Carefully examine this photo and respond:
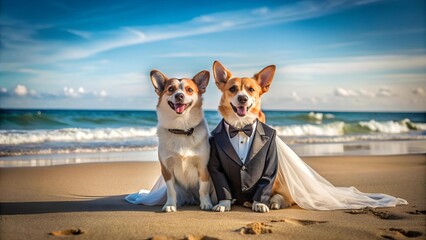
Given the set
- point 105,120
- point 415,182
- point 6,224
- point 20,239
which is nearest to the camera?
point 20,239

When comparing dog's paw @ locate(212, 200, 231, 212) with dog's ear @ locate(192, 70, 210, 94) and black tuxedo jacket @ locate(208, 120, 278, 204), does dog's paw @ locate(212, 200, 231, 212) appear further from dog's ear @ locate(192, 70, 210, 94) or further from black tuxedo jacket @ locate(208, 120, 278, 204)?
dog's ear @ locate(192, 70, 210, 94)

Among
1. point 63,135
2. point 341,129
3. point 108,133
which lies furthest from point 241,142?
point 341,129

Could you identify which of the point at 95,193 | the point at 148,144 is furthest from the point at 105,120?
the point at 95,193

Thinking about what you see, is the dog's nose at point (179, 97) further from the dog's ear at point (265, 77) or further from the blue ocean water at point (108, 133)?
the blue ocean water at point (108, 133)

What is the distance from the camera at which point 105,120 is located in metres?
20.5

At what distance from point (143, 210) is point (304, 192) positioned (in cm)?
165

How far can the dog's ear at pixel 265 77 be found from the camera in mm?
4207

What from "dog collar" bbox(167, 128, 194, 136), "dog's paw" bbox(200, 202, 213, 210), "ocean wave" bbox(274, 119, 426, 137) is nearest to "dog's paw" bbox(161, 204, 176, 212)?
"dog's paw" bbox(200, 202, 213, 210)

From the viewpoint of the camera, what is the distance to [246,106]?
13.1 ft

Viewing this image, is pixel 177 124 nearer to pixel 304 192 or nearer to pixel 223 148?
pixel 223 148

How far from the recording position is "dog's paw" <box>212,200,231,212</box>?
3.98 meters

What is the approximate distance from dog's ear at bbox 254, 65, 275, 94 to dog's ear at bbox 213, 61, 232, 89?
11.6 inches

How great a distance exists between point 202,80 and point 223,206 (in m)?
1.27

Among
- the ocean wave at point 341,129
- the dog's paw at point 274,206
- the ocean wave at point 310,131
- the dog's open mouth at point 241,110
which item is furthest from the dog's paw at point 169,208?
the ocean wave at point 310,131
